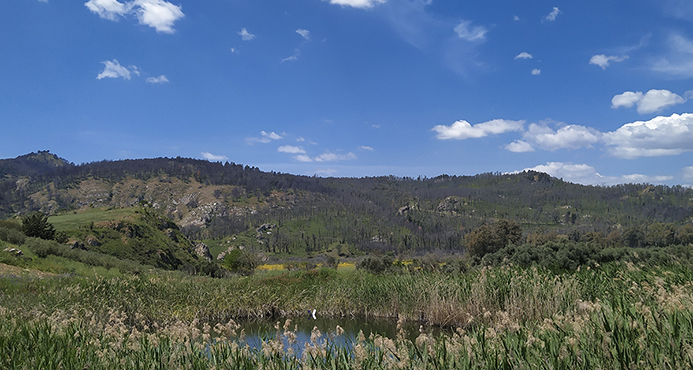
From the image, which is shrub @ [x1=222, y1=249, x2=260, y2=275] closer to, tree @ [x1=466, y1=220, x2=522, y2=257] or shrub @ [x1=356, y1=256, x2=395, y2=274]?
shrub @ [x1=356, y1=256, x2=395, y2=274]

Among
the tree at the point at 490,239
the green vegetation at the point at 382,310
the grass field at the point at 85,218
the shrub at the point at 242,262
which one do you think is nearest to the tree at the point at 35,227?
the green vegetation at the point at 382,310

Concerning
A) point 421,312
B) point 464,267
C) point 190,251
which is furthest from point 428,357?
point 190,251

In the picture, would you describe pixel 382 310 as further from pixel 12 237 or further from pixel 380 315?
pixel 12 237

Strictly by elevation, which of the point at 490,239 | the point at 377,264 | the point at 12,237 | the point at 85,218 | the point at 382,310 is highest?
the point at 85,218

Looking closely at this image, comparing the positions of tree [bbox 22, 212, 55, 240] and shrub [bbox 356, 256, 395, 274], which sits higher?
tree [bbox 22, 212, 55, 240]

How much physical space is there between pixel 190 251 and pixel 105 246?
106ft

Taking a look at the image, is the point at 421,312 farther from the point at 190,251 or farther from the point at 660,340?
the point at 190,251

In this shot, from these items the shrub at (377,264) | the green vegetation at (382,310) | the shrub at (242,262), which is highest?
the green vegetation at (382,310)

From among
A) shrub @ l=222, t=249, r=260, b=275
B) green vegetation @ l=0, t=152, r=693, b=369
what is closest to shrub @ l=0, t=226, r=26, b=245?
green vegetation @ l=0, t=152, r=693, b=369

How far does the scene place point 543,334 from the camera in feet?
17.0

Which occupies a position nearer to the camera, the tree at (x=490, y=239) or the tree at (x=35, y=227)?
the tree at (x=35, y=227)

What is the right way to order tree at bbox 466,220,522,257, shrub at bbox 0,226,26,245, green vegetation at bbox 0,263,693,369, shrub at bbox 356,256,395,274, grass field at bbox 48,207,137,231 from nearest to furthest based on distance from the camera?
green vegetation at bbox 0,263,693,369 < shrub at bbox 0,226,26,245 < shrub at bbox 356,256,395,274 < grass field at bbox 48,207,137,231 < tree at bbox 466,220,522,257

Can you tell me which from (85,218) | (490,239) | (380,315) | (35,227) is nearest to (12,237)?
(35,227)

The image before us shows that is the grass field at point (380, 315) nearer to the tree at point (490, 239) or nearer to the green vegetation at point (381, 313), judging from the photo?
the green vegetation at point (381, 313)
